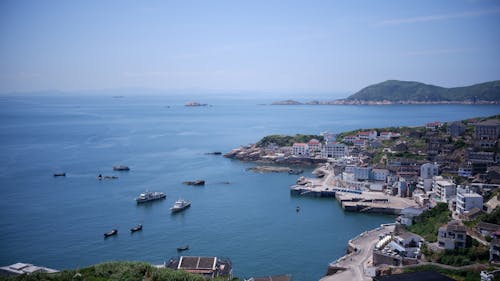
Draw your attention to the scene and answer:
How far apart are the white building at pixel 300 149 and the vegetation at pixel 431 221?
14770mm

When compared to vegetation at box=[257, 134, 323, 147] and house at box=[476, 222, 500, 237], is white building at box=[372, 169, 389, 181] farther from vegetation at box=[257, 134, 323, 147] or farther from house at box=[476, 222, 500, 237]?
vegetation at box=[257, 134, 323, 147]

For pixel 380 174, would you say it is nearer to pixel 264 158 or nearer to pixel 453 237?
pixel 264 158

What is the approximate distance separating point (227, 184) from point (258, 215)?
17.9 feet

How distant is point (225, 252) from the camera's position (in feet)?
41.0

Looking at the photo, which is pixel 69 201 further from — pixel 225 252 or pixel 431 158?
pixel 431 158

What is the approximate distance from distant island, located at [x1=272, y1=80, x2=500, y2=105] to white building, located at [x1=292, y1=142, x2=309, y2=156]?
57423mm

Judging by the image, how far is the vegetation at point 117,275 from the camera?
751 cm

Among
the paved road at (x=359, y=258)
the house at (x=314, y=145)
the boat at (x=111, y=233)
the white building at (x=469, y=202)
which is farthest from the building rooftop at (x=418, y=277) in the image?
the house at (x=314, y=145)

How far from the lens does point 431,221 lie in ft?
44.4

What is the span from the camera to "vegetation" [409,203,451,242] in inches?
487

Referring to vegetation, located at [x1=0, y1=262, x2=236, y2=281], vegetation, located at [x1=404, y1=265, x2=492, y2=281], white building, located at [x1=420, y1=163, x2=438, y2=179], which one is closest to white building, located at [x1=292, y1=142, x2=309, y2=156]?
white building, located at [x1=420, y1=163, x2=438, y2=179]

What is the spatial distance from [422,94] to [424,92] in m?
1.06

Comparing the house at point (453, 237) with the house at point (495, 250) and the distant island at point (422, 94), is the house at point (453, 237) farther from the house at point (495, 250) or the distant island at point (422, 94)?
the distant island at point (422, 94)

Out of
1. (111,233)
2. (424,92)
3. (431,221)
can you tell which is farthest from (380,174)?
(424,92)
